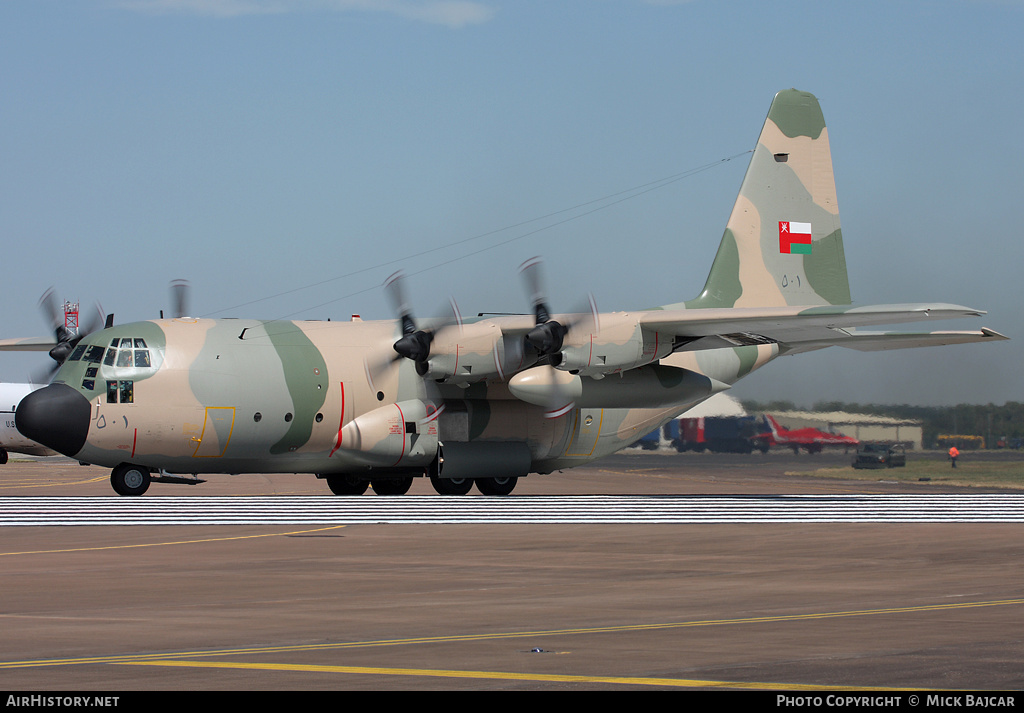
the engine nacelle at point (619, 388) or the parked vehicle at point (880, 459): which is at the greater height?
the engine nacelle at point (619, 388)

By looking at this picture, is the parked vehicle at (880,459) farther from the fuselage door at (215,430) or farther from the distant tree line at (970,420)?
the fuselage door at (215,430)

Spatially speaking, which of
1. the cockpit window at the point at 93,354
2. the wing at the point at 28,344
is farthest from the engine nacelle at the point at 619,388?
the wing at the point at 28,344

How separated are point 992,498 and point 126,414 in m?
17.4

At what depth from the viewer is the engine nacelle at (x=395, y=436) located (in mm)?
24844

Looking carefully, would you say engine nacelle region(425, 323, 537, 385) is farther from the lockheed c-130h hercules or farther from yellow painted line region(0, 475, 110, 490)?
yellow painted line region(0, 475, 110, 490)

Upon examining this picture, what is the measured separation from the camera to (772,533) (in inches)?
694

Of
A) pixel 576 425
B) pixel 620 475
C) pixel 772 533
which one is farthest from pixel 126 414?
pixel 620 475

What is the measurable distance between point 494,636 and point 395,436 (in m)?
16.6

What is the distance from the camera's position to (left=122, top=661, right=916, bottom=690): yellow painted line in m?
6.61

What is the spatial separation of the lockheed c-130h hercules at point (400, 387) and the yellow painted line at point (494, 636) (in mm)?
12963

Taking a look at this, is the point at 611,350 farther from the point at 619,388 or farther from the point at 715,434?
the point at 715,434

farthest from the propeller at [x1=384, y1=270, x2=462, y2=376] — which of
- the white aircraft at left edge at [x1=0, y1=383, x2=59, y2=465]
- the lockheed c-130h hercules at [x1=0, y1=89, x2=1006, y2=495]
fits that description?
the white aircraft at left edge at [x1=0, y1=383, x2=59, y2=465]

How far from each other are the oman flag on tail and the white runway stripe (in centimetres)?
799

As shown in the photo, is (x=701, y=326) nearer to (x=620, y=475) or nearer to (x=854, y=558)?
(x=854, y=558)
